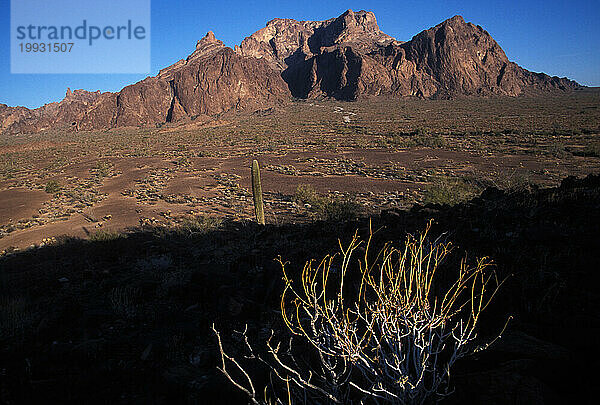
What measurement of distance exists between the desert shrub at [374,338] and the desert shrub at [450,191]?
582cm

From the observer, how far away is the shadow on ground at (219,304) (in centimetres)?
242

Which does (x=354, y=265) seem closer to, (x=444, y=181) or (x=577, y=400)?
(x=577, y=400)

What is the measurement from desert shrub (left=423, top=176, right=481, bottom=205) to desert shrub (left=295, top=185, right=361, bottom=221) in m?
2.41

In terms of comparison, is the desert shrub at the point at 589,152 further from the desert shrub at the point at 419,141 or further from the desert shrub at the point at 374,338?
the desert shrub at the point at 374,338

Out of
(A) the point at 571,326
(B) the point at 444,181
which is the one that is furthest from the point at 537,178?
(A) the point at 571,326

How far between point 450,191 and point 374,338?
10.4m

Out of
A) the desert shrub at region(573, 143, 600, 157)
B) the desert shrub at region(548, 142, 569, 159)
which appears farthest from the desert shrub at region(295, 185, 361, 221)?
the desert shrub at region(573, 143, 600, 157)

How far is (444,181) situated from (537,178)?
425 centimetres

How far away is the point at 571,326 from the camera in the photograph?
2791 mm

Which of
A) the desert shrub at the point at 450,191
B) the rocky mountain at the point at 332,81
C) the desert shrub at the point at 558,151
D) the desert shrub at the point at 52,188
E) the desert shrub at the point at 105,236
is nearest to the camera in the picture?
the desert shrub at the point at 105,236

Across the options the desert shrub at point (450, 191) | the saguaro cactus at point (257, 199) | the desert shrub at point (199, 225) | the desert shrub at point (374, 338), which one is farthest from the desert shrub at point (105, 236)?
the desert shrub at point (450, 191)

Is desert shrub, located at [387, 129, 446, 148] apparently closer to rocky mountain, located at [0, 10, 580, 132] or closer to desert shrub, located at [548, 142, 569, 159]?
desert shrub, located at [548, 142, 569, 159]

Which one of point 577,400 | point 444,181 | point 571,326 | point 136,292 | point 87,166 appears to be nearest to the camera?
point 577,400

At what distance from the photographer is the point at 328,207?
1029 cm
